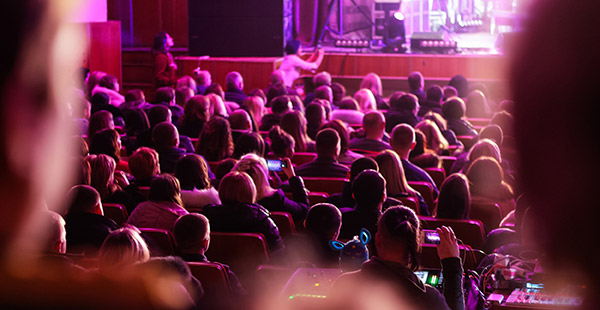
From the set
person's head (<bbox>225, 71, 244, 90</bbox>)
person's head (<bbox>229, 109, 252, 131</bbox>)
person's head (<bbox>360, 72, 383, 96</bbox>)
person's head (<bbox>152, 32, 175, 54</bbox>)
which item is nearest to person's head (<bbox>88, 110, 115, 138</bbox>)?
person's head (<bbox>229, 109, 252, 131</bbox>)

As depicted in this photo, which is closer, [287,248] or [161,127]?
[287,248]

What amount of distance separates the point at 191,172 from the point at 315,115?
8.68 ft

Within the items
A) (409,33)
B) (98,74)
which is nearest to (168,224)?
(98,74)

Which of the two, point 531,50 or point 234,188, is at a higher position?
point 531,50

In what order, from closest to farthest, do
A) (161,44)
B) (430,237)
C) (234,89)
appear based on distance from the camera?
1. (430,237)
2. (234,89)
3. (161,44)

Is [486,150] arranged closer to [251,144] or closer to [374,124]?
[374,124]

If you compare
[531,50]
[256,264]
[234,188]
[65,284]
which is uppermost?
[531,50]

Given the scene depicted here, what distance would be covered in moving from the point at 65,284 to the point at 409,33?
1462 cm

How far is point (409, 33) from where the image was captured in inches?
570

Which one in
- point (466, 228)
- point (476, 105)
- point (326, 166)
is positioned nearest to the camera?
point (466, 228)

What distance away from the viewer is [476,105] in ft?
28.2

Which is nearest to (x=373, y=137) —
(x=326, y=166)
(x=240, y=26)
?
(x=326, y=166)

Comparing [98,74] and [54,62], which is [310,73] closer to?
[98,74]

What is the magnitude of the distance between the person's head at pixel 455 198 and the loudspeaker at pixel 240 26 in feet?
29.1
